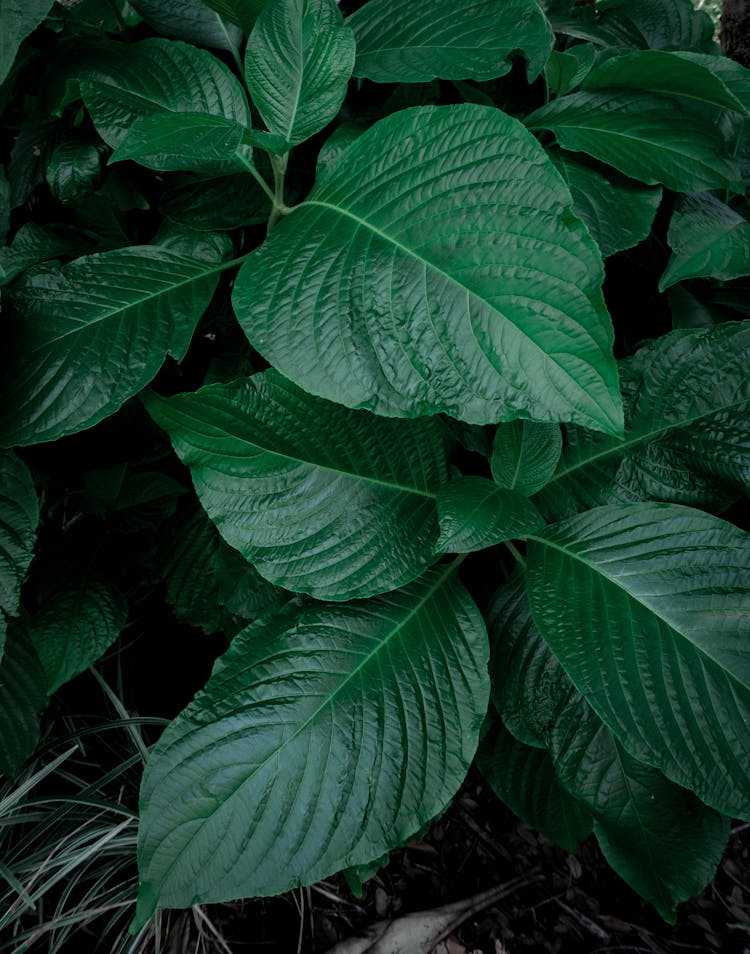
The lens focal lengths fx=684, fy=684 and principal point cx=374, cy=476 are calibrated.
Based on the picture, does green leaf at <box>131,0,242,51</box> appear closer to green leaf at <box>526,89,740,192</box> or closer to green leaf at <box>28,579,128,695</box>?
green leaf at <box>526,89,740,192</box>

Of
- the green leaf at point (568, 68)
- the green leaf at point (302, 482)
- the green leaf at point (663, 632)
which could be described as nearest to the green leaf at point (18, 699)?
the green leaf at point (302, 482)

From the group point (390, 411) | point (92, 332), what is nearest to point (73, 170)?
point (92, 332)

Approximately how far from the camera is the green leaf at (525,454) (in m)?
0.95

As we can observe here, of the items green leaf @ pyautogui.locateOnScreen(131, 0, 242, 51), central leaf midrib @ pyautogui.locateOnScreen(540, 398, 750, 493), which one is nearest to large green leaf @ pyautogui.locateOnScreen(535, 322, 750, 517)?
central leaf midrib @ pyautogui.locateOnScreen(540, 398, 750, 493)

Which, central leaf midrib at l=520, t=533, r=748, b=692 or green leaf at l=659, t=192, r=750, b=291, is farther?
green leaf at l=659, t=192, r=750, b=291

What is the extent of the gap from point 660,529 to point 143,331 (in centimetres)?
73

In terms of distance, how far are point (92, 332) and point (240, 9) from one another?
496 millimetres

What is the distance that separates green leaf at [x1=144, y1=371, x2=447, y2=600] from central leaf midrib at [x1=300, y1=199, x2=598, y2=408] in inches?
8.5

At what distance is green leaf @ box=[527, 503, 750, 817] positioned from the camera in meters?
0.79

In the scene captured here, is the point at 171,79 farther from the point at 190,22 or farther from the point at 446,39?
the point at 446,39

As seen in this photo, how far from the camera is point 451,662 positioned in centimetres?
91

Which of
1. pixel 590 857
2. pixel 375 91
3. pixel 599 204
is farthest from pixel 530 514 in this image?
pixel 590 857

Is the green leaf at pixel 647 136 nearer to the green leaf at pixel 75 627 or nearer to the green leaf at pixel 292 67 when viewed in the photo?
the green leaf at pixel 292 67

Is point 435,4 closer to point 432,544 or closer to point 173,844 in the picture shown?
point 432,544
